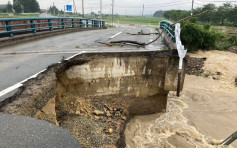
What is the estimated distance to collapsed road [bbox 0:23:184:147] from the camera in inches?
203

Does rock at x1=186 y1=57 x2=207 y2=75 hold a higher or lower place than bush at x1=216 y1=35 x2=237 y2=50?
lower

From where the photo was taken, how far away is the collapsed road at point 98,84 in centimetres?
517

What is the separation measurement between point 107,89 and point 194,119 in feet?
14.0

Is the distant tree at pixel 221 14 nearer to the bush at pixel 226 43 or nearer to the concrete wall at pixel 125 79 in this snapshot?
the bush at pixel 226 43

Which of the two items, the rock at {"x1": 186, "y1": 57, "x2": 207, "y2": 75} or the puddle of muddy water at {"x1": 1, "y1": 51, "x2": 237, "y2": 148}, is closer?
the puddle of muddy water at {"x1": 1, "y1": 51, "x2": 237, "y2": 148}

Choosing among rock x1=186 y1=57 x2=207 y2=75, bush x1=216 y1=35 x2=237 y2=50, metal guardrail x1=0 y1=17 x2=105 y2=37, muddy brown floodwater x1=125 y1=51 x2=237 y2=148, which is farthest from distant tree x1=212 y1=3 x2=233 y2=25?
metal guardrail x1=0 y1=17 x2=105 y2=37

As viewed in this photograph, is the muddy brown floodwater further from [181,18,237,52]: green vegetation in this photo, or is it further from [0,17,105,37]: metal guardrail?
[0,17,105,37]: metal guardrail

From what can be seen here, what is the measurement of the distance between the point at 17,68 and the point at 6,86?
149 centimetres

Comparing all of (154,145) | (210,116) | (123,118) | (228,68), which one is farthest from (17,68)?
(228,68)

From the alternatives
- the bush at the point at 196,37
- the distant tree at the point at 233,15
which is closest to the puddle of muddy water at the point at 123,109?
the bush at the point at 196,37

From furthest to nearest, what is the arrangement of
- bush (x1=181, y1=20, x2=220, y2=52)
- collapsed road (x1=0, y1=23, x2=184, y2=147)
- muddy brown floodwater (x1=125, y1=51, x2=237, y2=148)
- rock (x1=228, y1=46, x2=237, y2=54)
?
rock (x1=228, y1=46, x2=237, y2=54)
bush (x1=181, y1=20, x2=220, y2=52)
muddy brown floodwater (x1=125, y1=51, x2=237, y2=148)
collapsed road (x1=0, y1=23, x2=184, y2=147)

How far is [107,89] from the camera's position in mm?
7250

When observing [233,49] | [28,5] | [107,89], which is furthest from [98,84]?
[28,5]

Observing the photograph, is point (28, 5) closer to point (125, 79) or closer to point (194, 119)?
point (125, 79)
